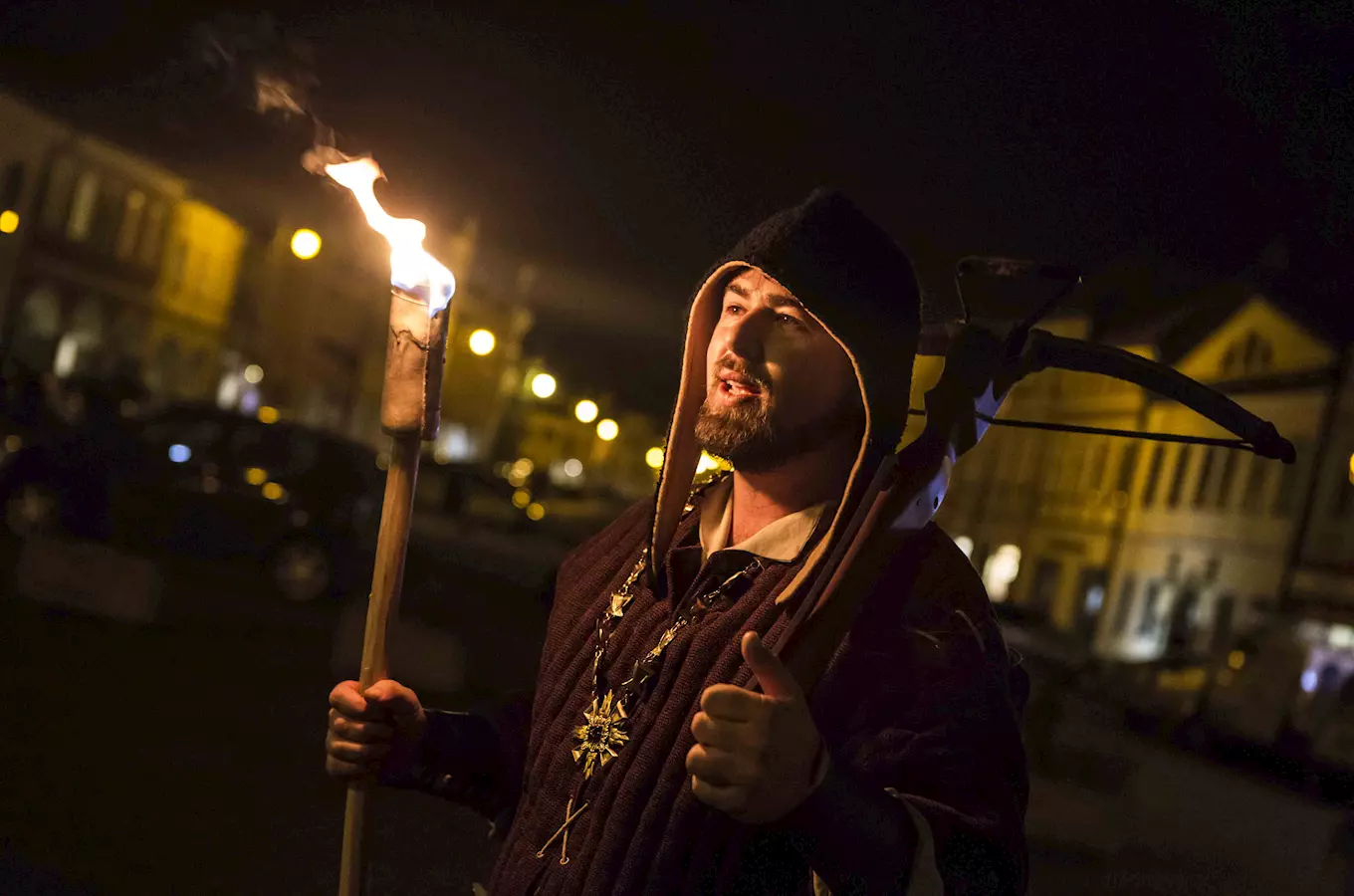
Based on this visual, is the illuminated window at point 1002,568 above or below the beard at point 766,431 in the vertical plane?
below

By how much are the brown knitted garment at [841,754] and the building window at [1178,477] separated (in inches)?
1455

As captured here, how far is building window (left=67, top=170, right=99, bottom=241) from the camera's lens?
38594 millimetres

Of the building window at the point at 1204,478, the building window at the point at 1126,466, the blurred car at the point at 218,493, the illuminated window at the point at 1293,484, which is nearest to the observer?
the blurred car at the point at 218,493

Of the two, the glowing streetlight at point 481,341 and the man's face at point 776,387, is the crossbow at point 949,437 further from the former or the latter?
the glowing streetlight at point 481,341

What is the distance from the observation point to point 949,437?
2.16 m

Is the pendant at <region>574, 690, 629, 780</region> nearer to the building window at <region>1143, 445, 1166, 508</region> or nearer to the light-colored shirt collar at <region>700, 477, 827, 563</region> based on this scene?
the light-colored shirt collar at <region>700, 477, 827, 563</region>

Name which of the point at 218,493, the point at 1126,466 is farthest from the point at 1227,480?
the point at 218,493

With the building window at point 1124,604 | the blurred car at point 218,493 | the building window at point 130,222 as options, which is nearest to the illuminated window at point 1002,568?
the building window at point 1124,604

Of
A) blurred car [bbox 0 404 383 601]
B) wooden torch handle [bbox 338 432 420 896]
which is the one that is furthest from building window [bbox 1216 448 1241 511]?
wooden torch handle [bbox 338 432 420 896]

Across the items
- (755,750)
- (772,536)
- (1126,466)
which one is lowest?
(755,750)

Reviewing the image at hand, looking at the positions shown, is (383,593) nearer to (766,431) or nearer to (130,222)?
(766,431)

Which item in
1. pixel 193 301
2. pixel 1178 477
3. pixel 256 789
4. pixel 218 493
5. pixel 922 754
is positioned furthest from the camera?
pixel 193 301

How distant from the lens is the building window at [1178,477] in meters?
36.9

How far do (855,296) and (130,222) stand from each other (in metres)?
44.0
